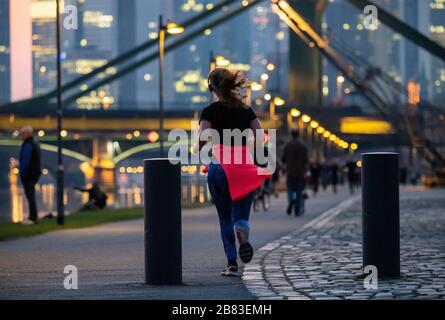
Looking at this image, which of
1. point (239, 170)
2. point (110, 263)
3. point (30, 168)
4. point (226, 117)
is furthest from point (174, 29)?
point (239, 170)

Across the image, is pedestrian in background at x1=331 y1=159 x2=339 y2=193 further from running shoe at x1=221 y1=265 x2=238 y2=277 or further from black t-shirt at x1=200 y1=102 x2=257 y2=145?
running shoe at x1=221 y1=265 x2=238 y2=277

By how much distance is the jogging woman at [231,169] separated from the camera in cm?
1098

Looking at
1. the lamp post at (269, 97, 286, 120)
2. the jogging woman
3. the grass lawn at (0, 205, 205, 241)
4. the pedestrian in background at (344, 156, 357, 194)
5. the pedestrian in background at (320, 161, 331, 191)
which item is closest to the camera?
the jogging woman

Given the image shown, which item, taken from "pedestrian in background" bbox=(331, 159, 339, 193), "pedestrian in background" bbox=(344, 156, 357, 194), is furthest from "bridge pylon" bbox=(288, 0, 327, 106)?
"pedestrian in background" bbox=(344, 156, 357, 194)

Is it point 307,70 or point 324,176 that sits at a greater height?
point 307,70

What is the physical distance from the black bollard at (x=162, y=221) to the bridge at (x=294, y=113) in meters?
80.9

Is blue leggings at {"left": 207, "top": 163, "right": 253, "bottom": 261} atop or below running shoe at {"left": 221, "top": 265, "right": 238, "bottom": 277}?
atop

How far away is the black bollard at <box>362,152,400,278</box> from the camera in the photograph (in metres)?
10.2

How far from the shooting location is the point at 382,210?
1024cm

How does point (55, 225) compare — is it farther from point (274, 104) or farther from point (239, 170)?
point (274, 104)

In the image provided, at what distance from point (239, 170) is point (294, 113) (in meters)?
81.1

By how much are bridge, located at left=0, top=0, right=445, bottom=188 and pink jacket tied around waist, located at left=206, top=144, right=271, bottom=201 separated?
8011 centimetres
